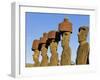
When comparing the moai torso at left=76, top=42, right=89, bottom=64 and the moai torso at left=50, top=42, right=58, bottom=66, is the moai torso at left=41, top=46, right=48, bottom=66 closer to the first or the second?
the moai torso at left=50, top=42, right=58, bottom=66

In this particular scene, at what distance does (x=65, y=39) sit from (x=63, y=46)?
46 mm

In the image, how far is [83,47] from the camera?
1.73 meters

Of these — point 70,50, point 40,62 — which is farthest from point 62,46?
point 40,62

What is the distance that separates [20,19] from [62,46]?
33 cm

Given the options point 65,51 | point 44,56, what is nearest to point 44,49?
point 44,56

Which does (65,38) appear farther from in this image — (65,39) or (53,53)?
(53,53)

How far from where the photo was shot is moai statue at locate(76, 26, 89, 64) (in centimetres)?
172

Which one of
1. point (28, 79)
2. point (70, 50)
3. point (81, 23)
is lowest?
point (28, 79)

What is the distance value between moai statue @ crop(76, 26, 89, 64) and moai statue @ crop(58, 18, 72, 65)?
74mm

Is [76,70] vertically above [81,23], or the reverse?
[81,23]

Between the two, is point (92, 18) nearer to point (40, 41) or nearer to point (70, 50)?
point (70, 50)

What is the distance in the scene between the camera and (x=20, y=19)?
1528 mm

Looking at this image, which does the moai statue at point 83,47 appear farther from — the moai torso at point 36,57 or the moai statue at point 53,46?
the moai torso at point 36,57

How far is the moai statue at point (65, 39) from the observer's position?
167 centimetres
